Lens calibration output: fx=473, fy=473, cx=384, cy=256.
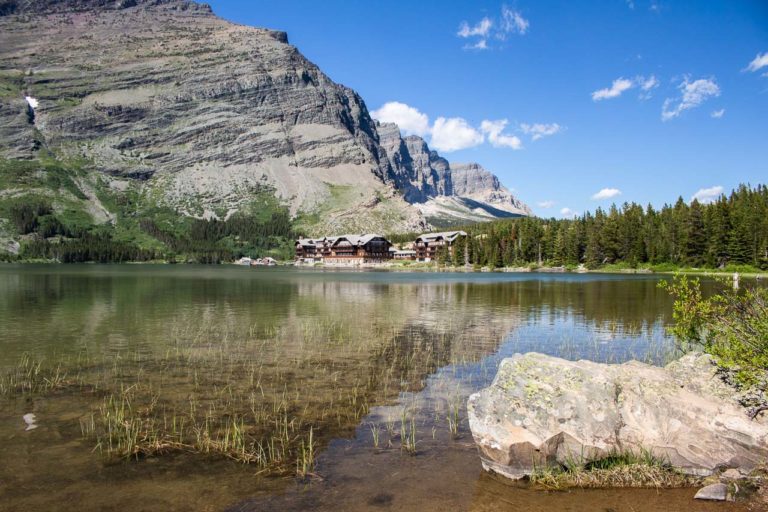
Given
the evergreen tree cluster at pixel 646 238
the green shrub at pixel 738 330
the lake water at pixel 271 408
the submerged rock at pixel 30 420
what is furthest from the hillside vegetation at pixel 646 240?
the submerged rock at pixel 30 420

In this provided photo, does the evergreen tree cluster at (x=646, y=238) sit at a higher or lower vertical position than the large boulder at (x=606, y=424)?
higher

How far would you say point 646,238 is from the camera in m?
139

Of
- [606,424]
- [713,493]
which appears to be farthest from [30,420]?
[713,493]

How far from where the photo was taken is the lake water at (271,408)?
34.7 feet

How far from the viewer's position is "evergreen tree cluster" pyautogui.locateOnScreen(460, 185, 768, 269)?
111 metres

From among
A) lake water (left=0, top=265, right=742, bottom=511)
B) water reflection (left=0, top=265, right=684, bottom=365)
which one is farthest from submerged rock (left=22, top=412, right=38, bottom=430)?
water reflection (left=0, top=265, right=684, bottom=365)

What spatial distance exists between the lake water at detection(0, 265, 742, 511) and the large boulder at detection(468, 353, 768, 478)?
837 millimetres

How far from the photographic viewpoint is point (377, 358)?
81.9ft

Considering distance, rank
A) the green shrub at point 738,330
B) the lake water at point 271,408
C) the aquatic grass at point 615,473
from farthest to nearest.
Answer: the green shrub at point 738,330, the aquatic grass at point 615,473, the lake water at point 271,408

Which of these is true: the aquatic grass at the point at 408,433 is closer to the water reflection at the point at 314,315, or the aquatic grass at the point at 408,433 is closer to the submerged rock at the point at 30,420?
the submerged rock at the point at 30,420

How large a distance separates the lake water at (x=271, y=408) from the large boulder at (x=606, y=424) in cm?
84

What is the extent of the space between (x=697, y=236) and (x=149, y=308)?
126713 mm

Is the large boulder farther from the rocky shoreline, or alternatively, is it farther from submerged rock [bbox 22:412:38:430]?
submerged rock [bbox 22:412:38:430]

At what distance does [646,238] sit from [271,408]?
147122 mm
